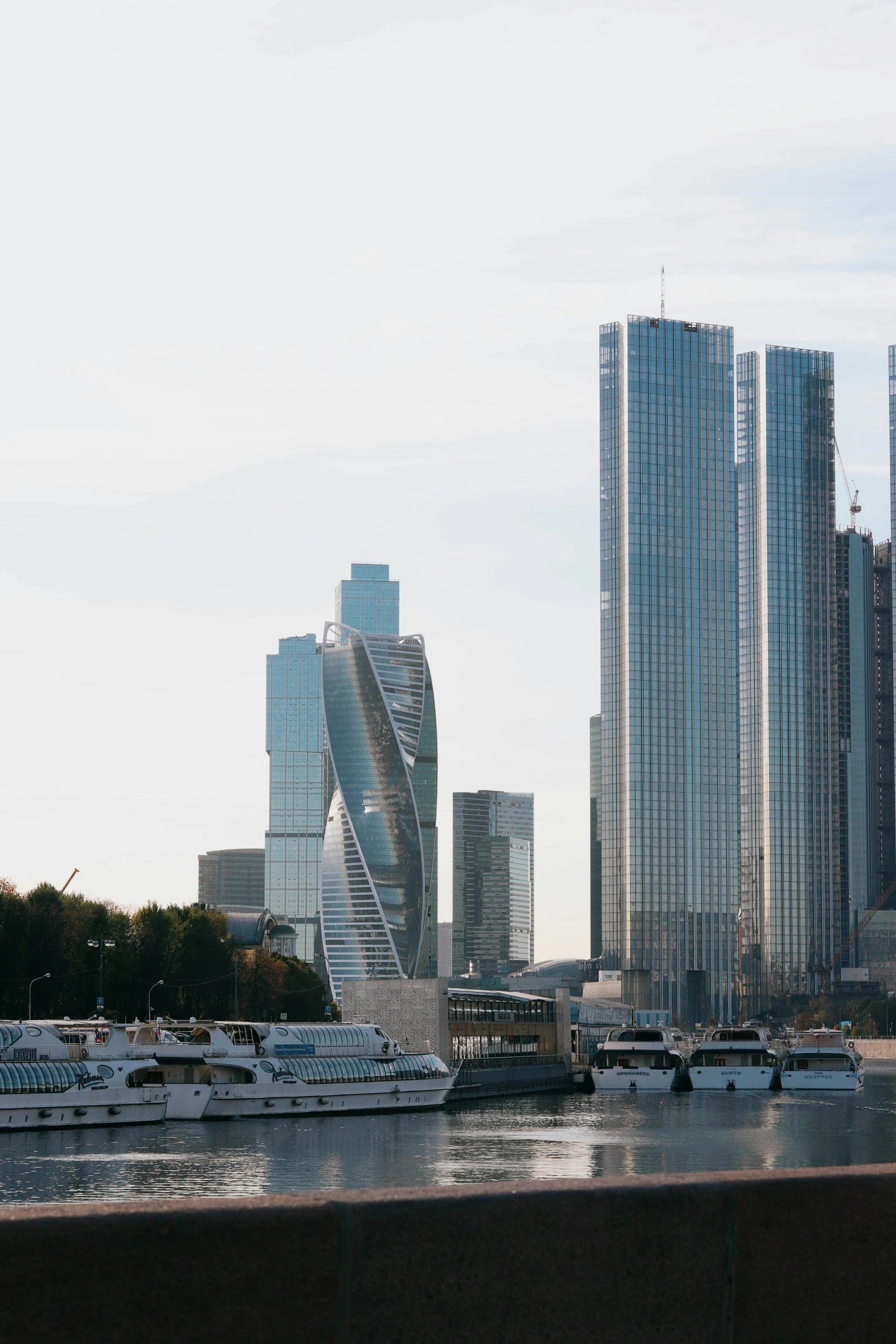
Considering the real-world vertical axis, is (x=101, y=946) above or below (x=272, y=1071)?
above

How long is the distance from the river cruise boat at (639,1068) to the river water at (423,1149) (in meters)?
33.0

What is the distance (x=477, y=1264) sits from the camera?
898 centimetres

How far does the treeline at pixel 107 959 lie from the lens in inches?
6314

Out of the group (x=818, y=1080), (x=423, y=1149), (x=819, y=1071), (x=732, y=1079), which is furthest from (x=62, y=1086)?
(x=819, y=1071)

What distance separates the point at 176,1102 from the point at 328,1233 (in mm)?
129642

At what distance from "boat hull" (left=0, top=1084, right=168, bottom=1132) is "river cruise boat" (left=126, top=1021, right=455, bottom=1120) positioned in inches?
202

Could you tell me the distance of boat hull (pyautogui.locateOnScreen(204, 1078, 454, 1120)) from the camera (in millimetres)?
135250

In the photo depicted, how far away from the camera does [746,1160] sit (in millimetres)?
99000

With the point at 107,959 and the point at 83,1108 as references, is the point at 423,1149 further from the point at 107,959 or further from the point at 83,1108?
the point at 107,959

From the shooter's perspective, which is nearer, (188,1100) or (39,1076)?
(39,1076)

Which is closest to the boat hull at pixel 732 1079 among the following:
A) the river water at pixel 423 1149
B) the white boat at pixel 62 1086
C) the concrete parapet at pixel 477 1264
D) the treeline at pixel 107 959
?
the river water at pixel 423 1149

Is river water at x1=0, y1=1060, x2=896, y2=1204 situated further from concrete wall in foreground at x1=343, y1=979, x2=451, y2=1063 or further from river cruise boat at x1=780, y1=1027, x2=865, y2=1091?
river cruise boat at x1=780, y1=1027, x2=865, y2=1091

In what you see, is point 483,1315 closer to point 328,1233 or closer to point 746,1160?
point 328,1233

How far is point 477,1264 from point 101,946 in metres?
159
